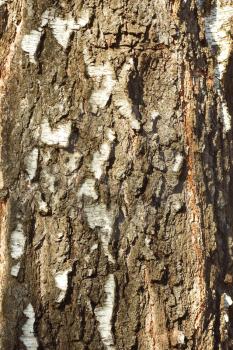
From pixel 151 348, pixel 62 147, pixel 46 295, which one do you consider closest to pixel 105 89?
pixel 62 147

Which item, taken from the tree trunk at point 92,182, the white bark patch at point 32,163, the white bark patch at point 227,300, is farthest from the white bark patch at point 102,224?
the white bark patch at point 227,300

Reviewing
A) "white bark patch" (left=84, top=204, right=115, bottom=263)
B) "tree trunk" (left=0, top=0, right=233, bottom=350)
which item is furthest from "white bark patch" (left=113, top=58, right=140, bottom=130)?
"white bark patch" (left=84, top=204, right=115, bottom=263)

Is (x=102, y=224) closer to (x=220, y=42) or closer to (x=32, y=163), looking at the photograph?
(x=32, y=163)

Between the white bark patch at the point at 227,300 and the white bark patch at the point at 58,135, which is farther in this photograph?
the white bark patch at the point at 227,300

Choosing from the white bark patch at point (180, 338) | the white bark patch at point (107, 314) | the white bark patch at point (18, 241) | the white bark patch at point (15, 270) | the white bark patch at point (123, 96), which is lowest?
the white bark patch at point (180, 338)

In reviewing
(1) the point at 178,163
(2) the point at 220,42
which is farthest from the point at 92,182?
(2) the point at 220,42

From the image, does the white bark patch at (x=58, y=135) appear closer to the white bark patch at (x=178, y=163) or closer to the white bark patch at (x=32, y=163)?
the white bark patch at (x=32, y=163)

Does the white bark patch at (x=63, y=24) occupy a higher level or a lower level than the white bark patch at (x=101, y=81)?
higher

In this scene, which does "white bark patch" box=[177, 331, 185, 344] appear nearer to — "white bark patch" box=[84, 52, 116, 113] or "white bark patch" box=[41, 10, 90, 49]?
"white bark patch" box=[84, 52, 116, 113]

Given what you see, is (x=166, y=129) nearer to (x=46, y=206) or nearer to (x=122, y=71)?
(x=122, y=71)
